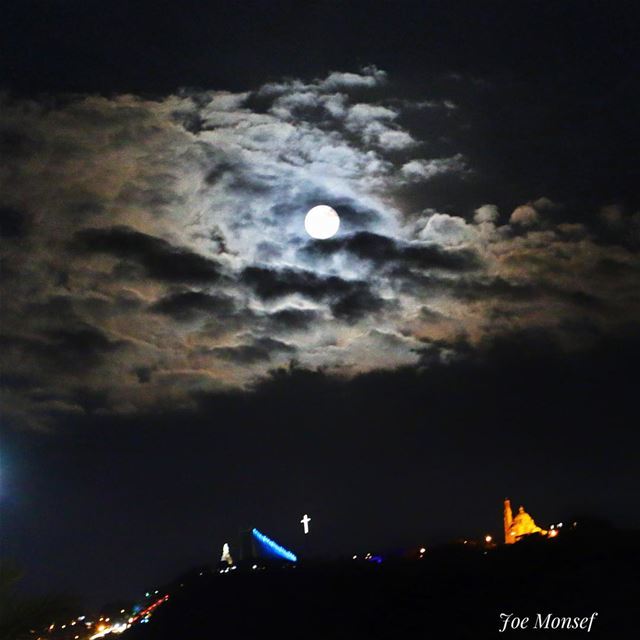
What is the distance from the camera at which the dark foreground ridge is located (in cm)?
2680

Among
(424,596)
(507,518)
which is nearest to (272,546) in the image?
(507,518)

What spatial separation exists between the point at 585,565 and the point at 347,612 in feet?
31.8

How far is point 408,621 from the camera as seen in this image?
29.5m

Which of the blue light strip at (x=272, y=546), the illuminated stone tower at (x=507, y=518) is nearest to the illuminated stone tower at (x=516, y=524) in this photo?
the illuminated stone tower at (x=507, y=518)

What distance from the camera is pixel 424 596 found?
33.3m

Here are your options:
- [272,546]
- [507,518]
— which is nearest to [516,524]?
[507,518]

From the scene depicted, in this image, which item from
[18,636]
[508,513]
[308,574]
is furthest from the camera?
[508,513]

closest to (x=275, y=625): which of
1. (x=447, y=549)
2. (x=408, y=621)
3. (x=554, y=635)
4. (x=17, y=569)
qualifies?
(x=408, y=621)

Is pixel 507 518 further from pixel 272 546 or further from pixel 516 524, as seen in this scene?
pixel 272 546

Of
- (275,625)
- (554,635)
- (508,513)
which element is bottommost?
(554,635)

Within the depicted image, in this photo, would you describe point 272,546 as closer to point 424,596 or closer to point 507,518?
point 507,518

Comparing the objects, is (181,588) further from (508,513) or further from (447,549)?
(508,513)

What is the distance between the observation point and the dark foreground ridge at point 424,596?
87.9 feet

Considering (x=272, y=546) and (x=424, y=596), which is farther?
(x=272, y=546)
